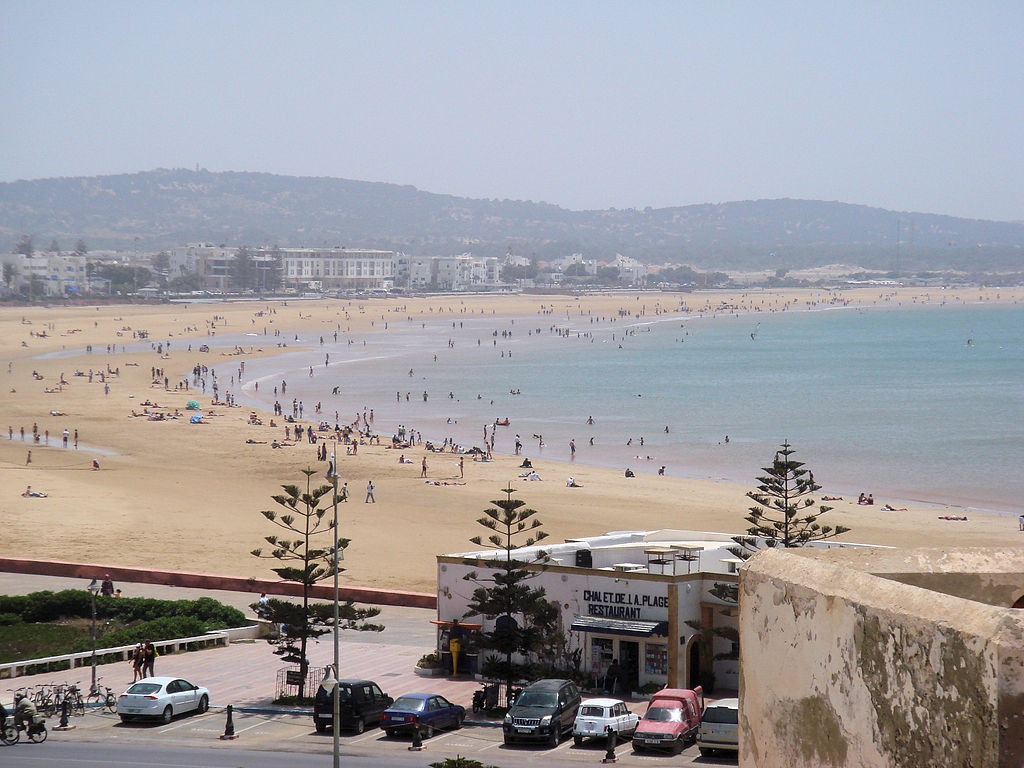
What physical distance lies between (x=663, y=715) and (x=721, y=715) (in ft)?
2.59

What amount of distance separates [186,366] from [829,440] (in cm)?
3697

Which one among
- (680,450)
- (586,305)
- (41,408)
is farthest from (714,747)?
(586,305)

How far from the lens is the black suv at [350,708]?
14883mm

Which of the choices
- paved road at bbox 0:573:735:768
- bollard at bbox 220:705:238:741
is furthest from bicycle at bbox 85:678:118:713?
bollard at bbox 220:705:238:741

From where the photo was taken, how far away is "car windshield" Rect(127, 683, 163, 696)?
15.5 metres

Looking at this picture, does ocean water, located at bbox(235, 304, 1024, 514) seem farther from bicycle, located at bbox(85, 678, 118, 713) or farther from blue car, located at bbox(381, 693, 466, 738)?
bicycle, located at bbox(85, 678, 118, 713)

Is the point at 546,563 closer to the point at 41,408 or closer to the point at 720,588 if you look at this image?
the point at 720,588

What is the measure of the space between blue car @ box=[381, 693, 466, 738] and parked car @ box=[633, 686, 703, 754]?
221 centimetres

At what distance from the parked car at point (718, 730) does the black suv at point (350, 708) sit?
3738mm

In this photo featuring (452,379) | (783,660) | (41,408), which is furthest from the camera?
(452,379)

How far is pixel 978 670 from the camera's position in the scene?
2.57 m

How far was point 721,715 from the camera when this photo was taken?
44.8 ft

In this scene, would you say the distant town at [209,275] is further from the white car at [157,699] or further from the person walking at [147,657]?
the white car at [157,699]

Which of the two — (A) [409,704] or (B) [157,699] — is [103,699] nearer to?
(B) [157,699]
